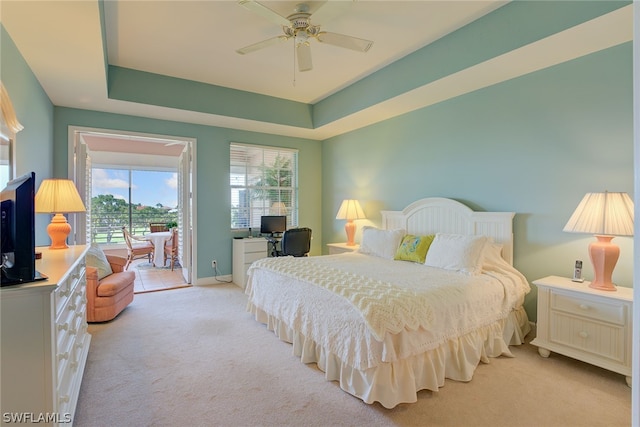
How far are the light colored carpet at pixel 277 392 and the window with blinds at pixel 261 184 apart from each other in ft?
9.04

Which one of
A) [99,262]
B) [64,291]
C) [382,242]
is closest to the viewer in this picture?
[64,291]

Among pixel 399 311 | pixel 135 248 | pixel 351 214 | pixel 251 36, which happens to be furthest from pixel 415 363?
pixel 135 248

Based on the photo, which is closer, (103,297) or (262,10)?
(262,10)

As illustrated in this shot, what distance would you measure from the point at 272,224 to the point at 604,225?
427 centimetres

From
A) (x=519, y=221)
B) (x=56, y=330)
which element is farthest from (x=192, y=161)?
(x=519, y=221)

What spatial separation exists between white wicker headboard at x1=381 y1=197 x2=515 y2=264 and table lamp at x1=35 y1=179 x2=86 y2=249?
3.64m

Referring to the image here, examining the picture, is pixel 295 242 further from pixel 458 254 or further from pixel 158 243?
pixel 158 243

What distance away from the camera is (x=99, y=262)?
3635 millimetres

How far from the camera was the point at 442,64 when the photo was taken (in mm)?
3180

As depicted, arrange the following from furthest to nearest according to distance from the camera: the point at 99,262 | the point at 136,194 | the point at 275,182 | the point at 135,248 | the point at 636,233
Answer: the point at 136,194 → the point at 135,248 → the point at 275,182 → the point at 99,262 → the point at 636,233

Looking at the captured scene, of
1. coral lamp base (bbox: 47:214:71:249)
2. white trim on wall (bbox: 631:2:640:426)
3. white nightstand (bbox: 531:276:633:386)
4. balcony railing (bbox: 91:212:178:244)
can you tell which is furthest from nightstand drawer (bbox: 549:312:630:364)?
balcony railing (bbox: 91:212:178:244)

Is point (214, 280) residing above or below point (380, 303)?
below

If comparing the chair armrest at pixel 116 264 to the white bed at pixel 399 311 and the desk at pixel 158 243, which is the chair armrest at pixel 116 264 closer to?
the white bed at pixel 399 311

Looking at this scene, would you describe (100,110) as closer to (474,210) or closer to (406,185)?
(406,185)
